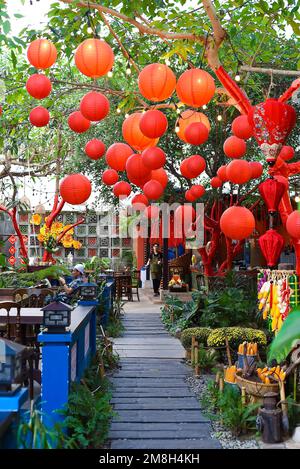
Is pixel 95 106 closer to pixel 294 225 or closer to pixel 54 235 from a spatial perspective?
pixel 294 225

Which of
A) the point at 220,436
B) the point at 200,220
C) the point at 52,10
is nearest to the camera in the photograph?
the point at 220,436

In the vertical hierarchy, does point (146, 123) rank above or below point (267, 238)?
above

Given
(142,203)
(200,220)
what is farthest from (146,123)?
(200,220)

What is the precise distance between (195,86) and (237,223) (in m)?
1.62

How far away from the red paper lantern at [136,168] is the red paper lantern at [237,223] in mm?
1007

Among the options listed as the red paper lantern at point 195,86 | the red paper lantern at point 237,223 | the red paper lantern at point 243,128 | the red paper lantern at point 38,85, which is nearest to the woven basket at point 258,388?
the red paper lantern at point 237,223

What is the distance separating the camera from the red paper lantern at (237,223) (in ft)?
19.9

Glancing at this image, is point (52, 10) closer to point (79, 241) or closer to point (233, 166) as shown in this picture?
point (233, 166)

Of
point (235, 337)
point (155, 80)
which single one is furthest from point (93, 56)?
point (235, 337)

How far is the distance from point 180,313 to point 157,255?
5.81 meters

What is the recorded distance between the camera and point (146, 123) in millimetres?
5379

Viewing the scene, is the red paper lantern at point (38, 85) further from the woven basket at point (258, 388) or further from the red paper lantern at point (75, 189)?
the woven basket at point (258, 388)

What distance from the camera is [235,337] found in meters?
8.02

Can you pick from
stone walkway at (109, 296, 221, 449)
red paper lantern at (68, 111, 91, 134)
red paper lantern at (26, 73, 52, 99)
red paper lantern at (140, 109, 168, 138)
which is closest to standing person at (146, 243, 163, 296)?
stone walkway at (109, 296, 221, 449)
